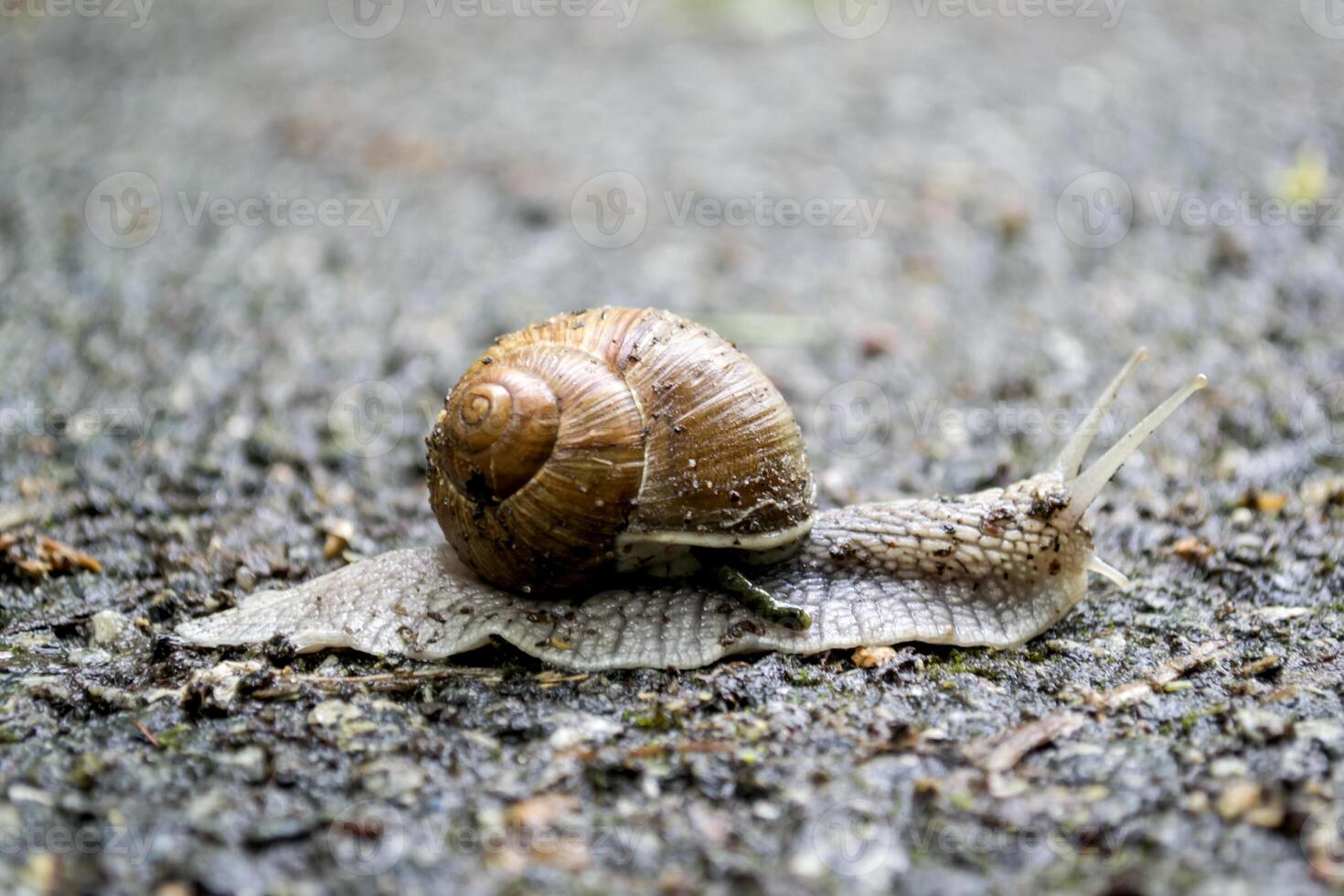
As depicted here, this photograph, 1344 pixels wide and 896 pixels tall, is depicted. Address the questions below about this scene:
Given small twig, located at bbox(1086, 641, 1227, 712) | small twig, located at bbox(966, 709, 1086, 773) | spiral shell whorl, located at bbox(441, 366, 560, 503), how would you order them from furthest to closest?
spiral shell whorl, located at bbox(441, 366, 560, 503), small twig, located at bbox(1086, 641, 1227, 712), small twig, located at bbox(966, 709, 1086, 773)

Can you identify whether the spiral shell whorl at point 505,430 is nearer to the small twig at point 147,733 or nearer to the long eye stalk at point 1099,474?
the small twig at point 147,733

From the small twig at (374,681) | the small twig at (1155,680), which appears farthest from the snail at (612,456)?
the small twig at (1155,680)

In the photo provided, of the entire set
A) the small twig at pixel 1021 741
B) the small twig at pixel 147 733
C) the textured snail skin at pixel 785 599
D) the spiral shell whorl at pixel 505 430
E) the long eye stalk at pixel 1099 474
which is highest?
the spiral shell whorl at pixel 505 430

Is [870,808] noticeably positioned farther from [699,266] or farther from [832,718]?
[699,266]

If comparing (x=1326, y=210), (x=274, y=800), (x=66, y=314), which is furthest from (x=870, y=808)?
(x=1326, y=210)

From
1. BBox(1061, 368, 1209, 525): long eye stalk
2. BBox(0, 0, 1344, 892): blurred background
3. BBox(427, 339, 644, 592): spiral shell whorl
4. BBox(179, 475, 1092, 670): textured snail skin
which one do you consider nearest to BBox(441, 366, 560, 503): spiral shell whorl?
BBox(427, 339, 644, 592): spiral shell whorl

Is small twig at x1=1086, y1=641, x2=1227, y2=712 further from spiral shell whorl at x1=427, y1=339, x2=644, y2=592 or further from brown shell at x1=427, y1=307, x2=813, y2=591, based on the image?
spiral shell whorl at x1=427, y1=339, x2=644, y2=592
